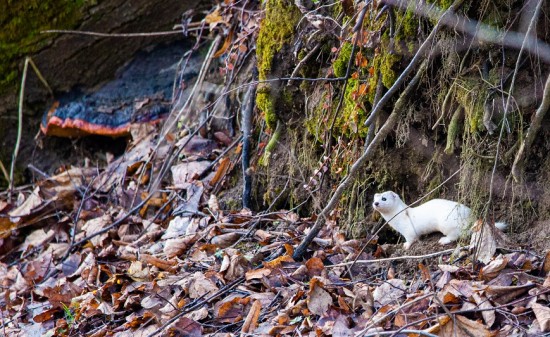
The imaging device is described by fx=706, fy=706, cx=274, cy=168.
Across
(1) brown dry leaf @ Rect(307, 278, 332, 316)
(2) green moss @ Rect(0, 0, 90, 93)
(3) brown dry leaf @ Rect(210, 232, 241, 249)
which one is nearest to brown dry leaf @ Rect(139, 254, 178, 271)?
(3) brown dry leaf @ Rect(210, 232, 241, 249)

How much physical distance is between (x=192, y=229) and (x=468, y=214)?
1.88m

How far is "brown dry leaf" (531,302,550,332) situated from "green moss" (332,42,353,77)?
1.89 metres

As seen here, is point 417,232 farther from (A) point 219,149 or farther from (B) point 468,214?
(A) point 219,149

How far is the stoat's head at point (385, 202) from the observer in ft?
12.9

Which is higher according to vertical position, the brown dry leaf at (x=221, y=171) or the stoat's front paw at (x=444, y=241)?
the stoat's front paw at (x=444, y=241)

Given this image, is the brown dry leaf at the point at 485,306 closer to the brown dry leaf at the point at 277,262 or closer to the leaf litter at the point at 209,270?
the leaf litter at the point at 209,270

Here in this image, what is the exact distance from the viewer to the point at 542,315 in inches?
111

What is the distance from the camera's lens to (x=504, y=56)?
3574 mm

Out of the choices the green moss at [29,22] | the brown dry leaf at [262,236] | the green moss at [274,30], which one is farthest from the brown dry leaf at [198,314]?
the green moss at [29,22]

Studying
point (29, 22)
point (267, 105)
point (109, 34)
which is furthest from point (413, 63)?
point (29, 22)

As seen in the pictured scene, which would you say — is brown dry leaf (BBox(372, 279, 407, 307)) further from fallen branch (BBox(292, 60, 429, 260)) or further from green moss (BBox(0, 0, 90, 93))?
green moss (BBox(0, 0, 90, 93))

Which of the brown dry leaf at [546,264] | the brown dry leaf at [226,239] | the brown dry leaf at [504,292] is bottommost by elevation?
the brown dry leaf at [226,239]

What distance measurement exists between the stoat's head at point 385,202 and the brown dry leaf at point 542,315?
1149 mm

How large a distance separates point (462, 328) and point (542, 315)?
317 millimetres
